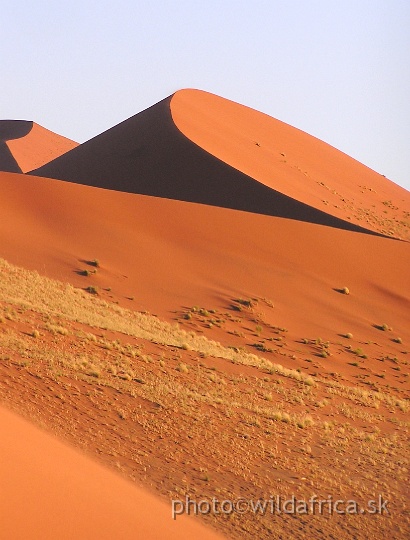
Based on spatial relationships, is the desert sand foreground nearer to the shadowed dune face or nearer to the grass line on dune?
the grass line on dune

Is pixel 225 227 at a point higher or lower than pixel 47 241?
higher

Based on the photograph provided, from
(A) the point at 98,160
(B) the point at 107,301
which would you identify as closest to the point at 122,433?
(B) the point at 107,301

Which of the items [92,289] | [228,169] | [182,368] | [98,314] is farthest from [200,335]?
[228,169]

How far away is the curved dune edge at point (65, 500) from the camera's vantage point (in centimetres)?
689

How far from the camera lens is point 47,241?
27688mm

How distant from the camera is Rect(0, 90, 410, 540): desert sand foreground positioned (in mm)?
10031

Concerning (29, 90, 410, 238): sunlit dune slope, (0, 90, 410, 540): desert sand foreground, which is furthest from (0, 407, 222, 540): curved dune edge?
(29, 90, 410, 238): sunlit dune slope

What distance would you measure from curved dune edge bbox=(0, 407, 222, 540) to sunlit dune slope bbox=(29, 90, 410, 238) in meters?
28.7

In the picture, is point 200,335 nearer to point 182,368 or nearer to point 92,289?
point 92,289

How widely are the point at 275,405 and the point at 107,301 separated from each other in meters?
9.19

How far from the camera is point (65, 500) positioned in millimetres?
7484

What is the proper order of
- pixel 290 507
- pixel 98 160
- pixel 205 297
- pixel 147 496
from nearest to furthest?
pixel 147 496
pixel 290 507
pixel 205 297
pixel 98 160

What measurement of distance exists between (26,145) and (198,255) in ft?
232

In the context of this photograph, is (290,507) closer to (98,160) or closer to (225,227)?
(225,227)
